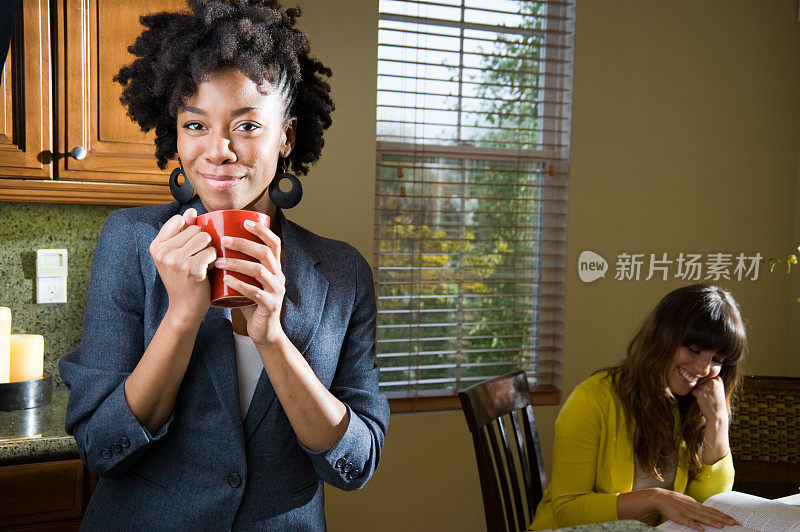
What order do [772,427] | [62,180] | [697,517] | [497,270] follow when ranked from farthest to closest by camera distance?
1. [497,270]
2. [772,427]
3. [62,180]
4. [697,517]

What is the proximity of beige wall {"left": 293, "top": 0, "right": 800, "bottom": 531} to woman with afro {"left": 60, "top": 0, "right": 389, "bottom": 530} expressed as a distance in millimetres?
1499

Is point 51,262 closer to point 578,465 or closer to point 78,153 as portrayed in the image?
point 78,153

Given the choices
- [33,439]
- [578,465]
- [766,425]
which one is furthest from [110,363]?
[766,425]

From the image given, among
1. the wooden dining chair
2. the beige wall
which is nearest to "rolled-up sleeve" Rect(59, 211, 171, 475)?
the beige wall

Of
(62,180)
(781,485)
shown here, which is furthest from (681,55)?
(62,180)

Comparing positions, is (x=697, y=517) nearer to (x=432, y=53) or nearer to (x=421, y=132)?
(x=421, y=132)

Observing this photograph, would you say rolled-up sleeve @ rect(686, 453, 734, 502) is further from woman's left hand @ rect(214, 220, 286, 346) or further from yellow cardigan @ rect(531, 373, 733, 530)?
woman's left hand @ rect(214, 220, 286, 346)

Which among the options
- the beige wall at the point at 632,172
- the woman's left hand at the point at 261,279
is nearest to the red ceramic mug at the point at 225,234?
the woman's left hand at the point at 261,279

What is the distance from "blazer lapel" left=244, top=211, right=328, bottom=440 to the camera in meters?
0.94

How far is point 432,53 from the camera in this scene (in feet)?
8.71

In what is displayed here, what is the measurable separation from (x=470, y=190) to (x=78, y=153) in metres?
1.46

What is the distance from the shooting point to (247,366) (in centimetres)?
96

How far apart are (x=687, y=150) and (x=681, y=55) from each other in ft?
1.30

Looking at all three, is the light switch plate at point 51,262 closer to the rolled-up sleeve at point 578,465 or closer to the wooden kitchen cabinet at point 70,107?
the wooden kitchen cabinet at point 70,107
